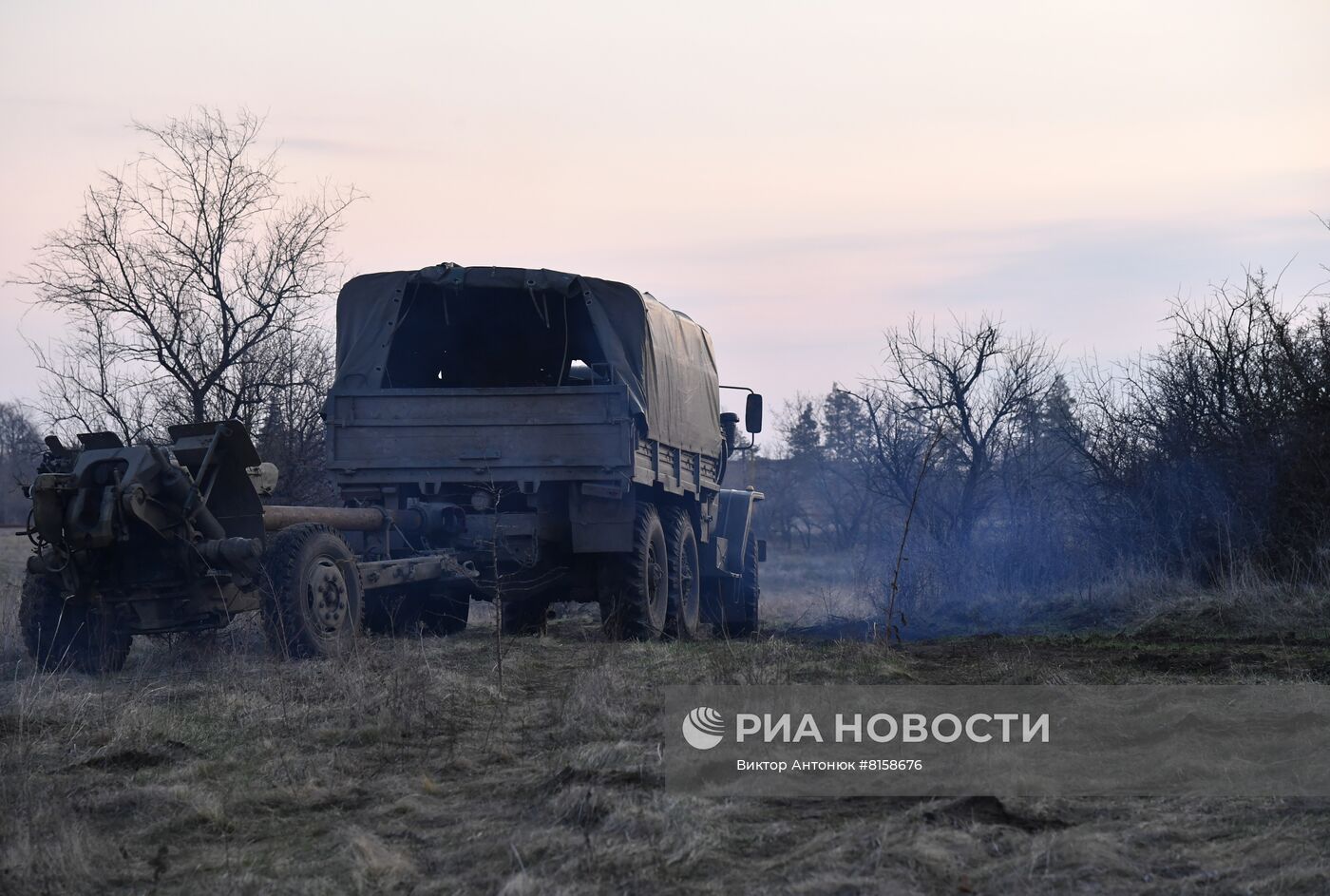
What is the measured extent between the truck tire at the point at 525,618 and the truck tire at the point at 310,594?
3.08 metres

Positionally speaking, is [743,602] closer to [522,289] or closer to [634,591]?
[634,591]

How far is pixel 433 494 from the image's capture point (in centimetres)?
1149

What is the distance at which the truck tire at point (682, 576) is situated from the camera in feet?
42.9

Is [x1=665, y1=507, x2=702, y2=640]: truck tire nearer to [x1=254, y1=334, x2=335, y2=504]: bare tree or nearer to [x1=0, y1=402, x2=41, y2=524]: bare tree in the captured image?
[x1=254, y1=334, x2=335, y2=504]: bare tree

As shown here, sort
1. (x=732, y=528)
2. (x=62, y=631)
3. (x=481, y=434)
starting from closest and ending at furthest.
Answer: (x=62, y=631) < (x=481, y=434) < (x=732, y=528)

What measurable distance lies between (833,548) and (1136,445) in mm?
35894

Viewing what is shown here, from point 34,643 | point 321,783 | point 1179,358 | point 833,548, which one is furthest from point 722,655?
point 833,548

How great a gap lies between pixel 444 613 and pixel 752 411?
584cm

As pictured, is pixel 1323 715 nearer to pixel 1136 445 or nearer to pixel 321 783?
pixel 321 783

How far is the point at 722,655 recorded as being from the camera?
8.97 metres

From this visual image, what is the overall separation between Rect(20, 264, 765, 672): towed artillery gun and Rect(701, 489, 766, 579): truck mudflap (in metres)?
1.13

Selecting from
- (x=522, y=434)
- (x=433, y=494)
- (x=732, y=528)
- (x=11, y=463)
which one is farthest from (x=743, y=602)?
(x=11, y=463)

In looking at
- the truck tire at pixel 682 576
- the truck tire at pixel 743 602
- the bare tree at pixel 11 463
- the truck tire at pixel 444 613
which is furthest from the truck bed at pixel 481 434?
the bare tree at pixel 11 463

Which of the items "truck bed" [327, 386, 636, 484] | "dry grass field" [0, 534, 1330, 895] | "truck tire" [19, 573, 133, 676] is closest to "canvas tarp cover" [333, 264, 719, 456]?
"truck bed" [327, 386, 636, 484]
